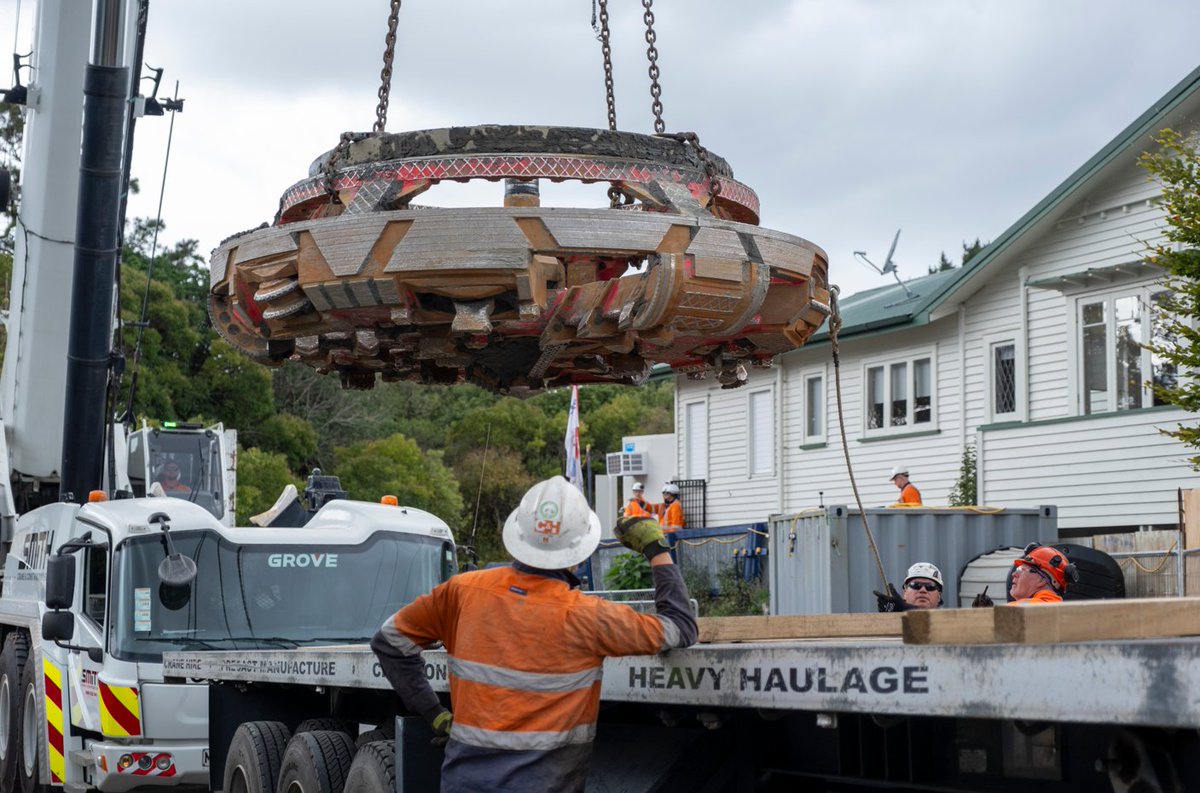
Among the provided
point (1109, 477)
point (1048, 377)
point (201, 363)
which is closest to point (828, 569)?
point (1109, 477)

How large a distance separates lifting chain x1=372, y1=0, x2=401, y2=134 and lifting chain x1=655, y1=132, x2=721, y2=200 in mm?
1096

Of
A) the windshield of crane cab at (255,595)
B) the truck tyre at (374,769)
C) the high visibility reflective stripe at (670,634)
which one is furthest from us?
the windshield of crane cab at (255,595)

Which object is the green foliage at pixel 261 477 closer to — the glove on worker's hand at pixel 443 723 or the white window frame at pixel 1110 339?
the white window frame at pixel 1110 339

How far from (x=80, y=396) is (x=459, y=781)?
33.8 ft

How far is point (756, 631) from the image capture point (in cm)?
586

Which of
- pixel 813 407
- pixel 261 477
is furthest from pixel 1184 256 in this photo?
pixel 261 477

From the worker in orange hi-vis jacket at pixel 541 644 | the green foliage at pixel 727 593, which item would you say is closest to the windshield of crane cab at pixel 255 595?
the worker in orange hi-vis jacket at pixel 541 644

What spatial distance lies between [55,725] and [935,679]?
9.13 m

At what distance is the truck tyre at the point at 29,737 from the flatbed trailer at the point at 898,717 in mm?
5913

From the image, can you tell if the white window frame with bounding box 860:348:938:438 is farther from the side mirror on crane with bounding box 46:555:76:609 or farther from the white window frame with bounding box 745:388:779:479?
the side mirror on crane with bounding box 46:555:76:609

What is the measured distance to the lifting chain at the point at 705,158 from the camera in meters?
6.67

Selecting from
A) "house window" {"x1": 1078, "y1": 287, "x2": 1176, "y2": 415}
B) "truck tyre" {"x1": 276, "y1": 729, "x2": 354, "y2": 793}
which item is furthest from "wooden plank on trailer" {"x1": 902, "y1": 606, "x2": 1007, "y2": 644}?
"house window" {"x1": 1078, "y1": 287, "x2": 1176, "y2": 415}

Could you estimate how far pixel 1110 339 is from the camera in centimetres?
2284

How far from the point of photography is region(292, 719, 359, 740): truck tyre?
833cm
